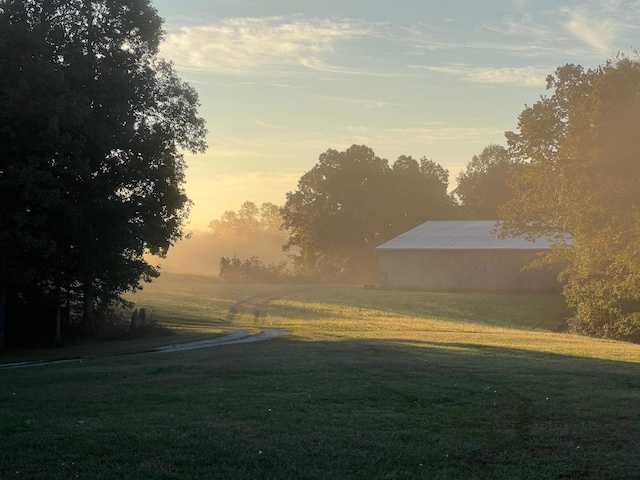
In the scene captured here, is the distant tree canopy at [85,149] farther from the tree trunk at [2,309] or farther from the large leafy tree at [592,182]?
the large leafy tree at [592,182]

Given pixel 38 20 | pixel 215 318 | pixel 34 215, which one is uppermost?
pixel 38 20

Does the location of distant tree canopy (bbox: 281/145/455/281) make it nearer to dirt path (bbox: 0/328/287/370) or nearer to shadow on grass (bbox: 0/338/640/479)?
dirt path (bbox: 0/328/287/370)

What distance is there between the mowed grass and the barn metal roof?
37924 millimetres

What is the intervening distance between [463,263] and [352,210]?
99.6 feet

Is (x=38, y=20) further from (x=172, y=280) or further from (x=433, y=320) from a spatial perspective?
(x=172, y=280)

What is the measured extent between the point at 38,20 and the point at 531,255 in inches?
1678

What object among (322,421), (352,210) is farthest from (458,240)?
(322,421)

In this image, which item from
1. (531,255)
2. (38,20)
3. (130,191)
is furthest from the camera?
(531,255)

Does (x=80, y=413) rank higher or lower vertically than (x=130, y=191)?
lower

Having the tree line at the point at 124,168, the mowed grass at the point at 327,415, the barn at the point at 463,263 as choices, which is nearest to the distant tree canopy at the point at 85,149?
the tree line at the point at 124,168

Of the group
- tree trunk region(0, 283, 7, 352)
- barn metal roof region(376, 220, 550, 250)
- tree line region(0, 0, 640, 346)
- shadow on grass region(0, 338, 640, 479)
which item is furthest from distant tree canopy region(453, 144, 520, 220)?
shadow on grass region(0, 338, 640, 479)

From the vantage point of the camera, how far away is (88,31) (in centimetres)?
3178

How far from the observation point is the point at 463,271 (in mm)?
62719

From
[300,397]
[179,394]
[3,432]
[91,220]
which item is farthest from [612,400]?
[91,220]
